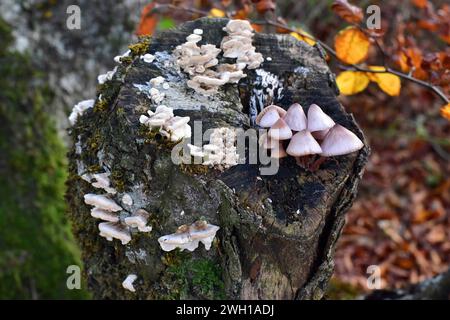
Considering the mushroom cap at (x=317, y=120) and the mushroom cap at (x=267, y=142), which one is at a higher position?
the mushroom cap at (x=317, y=120)

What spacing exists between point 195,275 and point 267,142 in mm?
791

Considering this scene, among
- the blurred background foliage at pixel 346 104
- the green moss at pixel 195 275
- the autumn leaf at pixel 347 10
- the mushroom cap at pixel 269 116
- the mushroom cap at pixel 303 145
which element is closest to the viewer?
the mushroom cap at pixel 303 145

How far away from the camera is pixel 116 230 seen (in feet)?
8.14

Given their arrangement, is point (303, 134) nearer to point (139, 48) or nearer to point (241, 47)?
point (241, 47)

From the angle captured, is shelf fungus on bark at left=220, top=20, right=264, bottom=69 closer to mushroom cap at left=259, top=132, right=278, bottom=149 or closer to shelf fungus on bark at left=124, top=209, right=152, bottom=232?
mushroom cap at left=259, top=132, right=278, bottom=149

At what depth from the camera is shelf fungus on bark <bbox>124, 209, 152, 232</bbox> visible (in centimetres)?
238

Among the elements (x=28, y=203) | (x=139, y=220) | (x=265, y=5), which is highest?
(x=265, y=5)

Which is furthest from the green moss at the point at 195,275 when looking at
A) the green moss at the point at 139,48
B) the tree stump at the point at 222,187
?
the green moss at the point at 139,48

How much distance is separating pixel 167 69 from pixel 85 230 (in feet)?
3.60

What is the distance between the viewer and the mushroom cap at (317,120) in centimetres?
236

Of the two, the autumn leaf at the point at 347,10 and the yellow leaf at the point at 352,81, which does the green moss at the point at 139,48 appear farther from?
the yellow leaf at the point at 352,81

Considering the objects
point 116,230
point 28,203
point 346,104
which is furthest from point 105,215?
point 346,104
